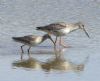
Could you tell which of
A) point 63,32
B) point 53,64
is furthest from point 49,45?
point 53,64

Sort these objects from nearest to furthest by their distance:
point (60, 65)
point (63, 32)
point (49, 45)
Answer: point (60, 65) < point (49, 45) < point (63, 32)

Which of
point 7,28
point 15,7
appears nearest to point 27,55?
point 7,28

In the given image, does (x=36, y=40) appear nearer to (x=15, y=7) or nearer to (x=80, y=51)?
(x=80, y=51)

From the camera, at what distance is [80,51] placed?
14.1m

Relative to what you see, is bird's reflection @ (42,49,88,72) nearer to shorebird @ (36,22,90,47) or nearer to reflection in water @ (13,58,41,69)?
reflection in water @ (13,58,41,69)

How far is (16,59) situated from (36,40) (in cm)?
Answer: 121

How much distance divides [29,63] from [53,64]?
55 centimetres

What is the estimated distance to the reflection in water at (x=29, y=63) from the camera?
12.6 metres

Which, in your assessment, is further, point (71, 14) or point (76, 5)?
point (76, 5)

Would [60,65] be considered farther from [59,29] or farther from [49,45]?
[59,29]

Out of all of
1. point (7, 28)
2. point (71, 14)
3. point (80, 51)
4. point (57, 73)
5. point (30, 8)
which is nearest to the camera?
point (57, 73)

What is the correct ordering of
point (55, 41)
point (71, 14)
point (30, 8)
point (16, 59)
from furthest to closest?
1. point (30, 8)
2. point (71, 14)
3. point (55, 41)
4. point (16, 59)

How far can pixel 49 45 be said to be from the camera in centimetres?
1512

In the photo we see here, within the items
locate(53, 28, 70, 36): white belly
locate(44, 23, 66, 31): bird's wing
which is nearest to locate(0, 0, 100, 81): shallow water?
locate(53, 28, 70, 36): white belly
